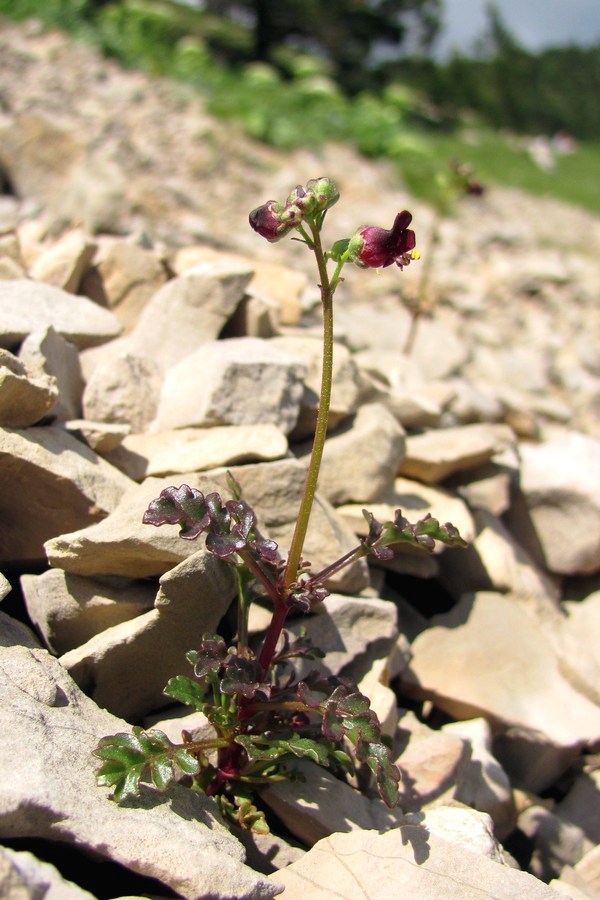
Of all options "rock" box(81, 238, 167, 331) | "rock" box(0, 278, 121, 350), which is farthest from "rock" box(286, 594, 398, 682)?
"rock" box(81, 238, 167, 331)

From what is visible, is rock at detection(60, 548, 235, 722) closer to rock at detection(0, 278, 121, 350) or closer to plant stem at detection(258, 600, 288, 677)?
plant stem at detection(258, 600, 288, 677)

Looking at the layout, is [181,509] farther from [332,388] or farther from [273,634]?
[332,388]

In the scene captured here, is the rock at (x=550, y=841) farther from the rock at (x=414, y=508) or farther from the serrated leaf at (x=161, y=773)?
the serrated leaf at (x=161, y=773)

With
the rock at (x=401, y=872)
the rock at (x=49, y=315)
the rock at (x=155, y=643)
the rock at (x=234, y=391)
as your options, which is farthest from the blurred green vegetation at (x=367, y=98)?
the rock at (x=401, y=872)

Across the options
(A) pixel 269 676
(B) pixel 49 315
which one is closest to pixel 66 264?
(B) pixel 49 315

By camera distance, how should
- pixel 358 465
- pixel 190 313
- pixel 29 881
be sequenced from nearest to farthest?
pixel 29 881 < pixel 358 465 < pixel 190 313
